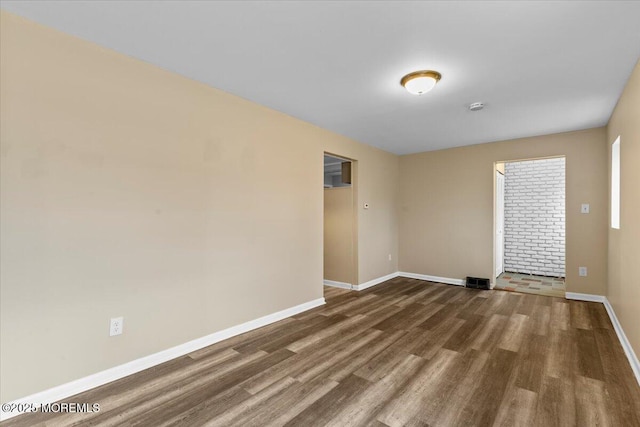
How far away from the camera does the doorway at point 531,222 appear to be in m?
5.97

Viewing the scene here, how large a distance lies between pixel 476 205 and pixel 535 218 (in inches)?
80.0

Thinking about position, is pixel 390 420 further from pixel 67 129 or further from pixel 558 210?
pixel 558 210

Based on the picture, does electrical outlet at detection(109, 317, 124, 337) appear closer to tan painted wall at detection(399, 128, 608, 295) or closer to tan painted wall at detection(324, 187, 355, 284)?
tan painted wall at detection(324, 187, 355, 284)

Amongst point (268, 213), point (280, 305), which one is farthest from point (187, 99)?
point (280, 305)

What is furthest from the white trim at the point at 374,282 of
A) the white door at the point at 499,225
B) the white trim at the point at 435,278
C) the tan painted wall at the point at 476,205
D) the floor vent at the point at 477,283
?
the white door at the point at 499,225

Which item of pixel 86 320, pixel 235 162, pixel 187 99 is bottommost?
pixel 86 320

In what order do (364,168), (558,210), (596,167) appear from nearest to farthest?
(596,167) < (364,168) < (558,210)

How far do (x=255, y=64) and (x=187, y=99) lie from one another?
0.73 m

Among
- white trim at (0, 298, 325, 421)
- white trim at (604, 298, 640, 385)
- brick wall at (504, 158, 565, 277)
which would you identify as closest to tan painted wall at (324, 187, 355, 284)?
white trim at (0, 298, 325, 421)

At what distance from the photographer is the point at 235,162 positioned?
3.10 m

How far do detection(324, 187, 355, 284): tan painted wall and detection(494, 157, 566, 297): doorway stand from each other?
2.94 meters

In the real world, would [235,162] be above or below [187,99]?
below

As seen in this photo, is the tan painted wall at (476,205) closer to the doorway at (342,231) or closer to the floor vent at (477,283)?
the floor vent at (477,283)

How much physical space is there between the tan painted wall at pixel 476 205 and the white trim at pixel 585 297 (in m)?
0.06
